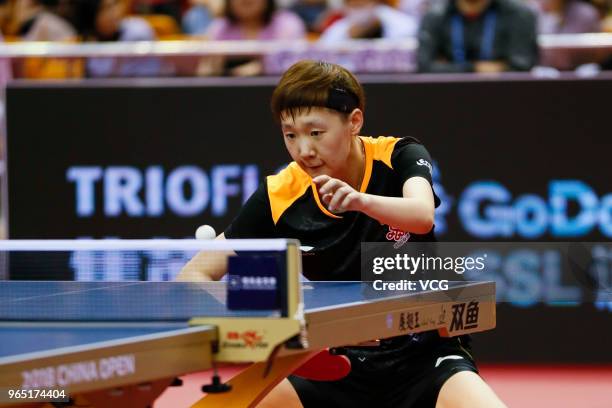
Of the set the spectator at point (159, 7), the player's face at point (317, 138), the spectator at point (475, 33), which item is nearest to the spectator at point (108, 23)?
the spectator at point (159, 7)

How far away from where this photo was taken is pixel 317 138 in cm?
383

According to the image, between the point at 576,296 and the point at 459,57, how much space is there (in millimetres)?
1826

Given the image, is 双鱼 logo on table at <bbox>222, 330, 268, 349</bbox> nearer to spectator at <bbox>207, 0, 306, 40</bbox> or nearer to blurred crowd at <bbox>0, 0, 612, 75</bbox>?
blurred crowd at <bbox>0, 0, 612, 75</bbox>

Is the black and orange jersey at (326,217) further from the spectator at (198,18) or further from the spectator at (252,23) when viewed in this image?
the spectator at (198,18)

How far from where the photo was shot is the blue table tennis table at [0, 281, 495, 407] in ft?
8.14

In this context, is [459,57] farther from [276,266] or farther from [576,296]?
[276,266]

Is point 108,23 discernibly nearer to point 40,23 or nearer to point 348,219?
point 40,23

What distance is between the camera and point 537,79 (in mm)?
7289

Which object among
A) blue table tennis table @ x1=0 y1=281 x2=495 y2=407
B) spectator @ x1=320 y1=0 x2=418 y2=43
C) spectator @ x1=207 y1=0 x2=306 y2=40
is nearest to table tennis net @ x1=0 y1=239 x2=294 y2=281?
blue table tennis table @ x1=0 y1=281 x2=495 y2=407

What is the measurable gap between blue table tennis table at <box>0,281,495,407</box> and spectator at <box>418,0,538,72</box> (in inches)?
155

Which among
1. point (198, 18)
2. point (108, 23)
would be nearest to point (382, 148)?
point (108, 23)

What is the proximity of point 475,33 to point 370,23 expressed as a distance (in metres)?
1.30

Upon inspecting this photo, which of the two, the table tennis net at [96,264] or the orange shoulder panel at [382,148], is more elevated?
the orange shoulder panel at [382,148]

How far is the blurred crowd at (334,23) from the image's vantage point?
7.64 m
